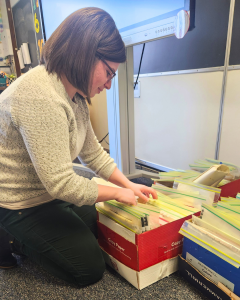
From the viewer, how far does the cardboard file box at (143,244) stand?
27.0 inches

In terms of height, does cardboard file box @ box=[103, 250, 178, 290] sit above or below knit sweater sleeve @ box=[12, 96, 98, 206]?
below

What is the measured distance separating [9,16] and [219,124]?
2284 mm

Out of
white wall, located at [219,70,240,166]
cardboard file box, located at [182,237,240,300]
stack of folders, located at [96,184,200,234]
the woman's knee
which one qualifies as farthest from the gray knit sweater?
white wall, located at [219,70,240,166]

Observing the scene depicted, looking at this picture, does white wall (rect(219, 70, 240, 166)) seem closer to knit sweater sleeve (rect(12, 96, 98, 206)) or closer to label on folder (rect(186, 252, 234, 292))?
label on folder (rect(186, 252, 234, 292))

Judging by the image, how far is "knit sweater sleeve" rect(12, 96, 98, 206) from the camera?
1.98 ft

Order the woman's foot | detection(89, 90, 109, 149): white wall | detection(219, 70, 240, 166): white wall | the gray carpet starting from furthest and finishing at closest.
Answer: detection(89, 90, 109, 149): white wall
detection(219, 70, 240, 166): white wall
the woman's foot
the gray carpet

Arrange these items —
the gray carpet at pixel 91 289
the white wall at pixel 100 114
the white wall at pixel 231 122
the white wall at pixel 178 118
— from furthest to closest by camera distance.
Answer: the white wall at pixel 100 114, the white wall at pixel 178 118, the white wall at pixel 231 122, the gray carpet at pixel 91 289

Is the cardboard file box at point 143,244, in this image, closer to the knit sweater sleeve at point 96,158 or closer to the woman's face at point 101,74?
the knit sweater sleeve at point 96,158

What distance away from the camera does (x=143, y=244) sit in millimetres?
684

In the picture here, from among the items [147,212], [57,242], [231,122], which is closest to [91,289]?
[57,242]

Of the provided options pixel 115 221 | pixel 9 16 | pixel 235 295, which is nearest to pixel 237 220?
pixel 235 295

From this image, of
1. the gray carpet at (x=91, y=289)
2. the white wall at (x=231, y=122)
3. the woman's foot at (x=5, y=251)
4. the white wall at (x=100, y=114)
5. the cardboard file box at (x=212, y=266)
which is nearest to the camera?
the cardboard file box at (x=212, y=266)

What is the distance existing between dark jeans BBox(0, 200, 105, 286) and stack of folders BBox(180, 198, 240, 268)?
304 millimetres

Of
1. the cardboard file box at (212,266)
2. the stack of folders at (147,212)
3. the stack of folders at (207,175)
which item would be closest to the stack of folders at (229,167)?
the stack of folders at (207,175)
